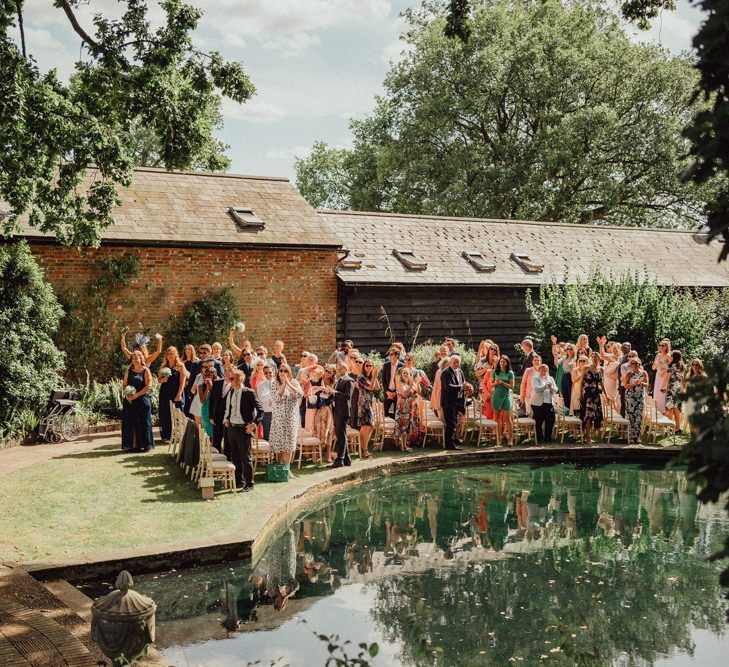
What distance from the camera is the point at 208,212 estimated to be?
65.0ft

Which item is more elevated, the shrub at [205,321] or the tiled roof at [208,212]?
the tiled roof at [208,212]

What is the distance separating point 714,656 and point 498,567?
2.67 metres

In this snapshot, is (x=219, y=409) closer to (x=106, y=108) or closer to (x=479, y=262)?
(x=106, y=108)

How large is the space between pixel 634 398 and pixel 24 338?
11448 millimetres

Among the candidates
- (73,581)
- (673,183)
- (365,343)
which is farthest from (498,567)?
(673,183)

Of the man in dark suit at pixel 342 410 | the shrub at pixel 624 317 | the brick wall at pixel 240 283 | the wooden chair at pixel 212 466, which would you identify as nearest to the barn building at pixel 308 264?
the brick wall at pixel 240 283

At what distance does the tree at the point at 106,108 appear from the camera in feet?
37.7

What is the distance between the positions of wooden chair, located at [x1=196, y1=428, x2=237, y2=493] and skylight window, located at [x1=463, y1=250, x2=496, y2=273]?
41.2ft

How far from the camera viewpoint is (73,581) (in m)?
8.51

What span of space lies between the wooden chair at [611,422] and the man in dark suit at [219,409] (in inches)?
309

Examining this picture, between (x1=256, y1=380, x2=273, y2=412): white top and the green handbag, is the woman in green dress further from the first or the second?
the green handbag

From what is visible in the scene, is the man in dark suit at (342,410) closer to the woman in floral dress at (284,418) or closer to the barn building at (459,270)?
the woman in floral dress at (284,418)

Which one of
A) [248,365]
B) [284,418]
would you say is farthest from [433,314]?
[284,418]

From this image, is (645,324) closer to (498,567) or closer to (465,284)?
(465,284)
